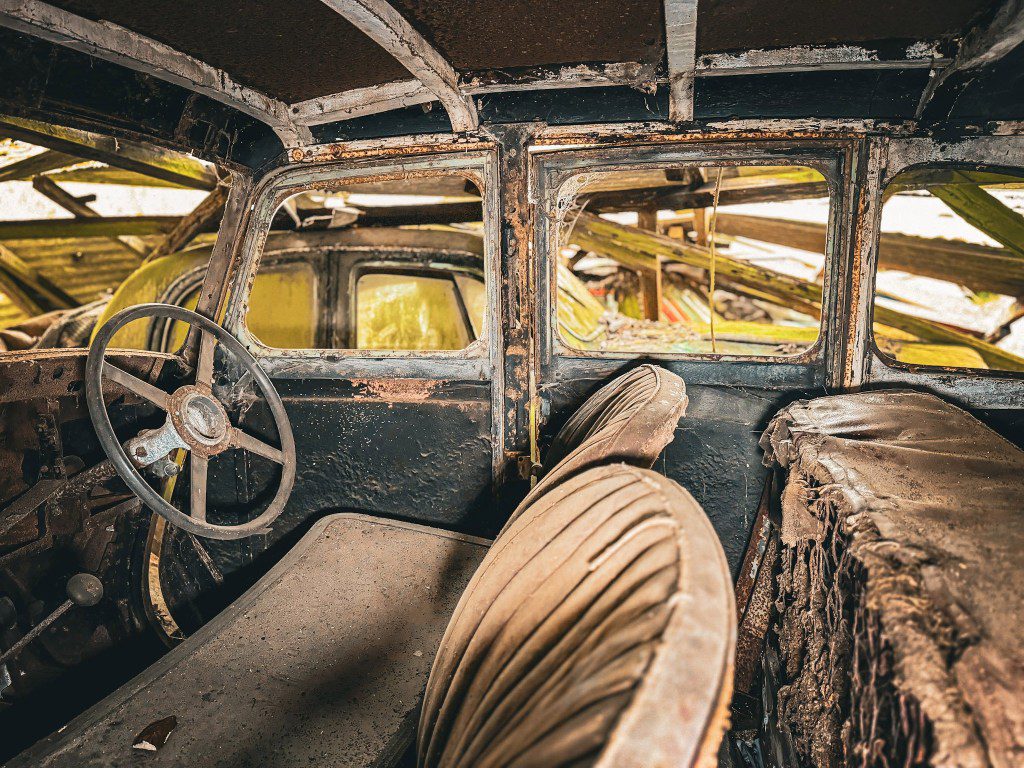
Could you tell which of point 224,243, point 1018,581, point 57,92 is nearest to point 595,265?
point 224,243

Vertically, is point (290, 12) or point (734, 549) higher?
point (290, 12)

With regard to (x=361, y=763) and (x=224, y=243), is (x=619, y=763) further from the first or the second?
(x=224, y=243)

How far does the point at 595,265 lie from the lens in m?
7.72

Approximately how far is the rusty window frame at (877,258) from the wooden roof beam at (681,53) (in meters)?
0.57

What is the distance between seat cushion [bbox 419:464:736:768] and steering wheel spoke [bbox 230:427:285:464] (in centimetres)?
120

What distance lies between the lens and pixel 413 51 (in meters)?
1.44

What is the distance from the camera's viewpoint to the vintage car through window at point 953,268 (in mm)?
1853

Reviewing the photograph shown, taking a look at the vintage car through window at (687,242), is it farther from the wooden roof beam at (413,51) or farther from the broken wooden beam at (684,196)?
the wooden roof beam at (413,51)

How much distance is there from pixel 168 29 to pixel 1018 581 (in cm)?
215

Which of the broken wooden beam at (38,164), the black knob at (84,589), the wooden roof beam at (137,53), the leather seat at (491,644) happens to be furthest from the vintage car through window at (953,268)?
the broken wooden beam at (38,164)

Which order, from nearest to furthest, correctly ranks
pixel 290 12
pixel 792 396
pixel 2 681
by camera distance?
pixel 290 12 < pixel 2 681 < pixel 792 396

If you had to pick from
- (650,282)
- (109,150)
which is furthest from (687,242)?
(109,150)

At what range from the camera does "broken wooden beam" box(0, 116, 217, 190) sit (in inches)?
83.0

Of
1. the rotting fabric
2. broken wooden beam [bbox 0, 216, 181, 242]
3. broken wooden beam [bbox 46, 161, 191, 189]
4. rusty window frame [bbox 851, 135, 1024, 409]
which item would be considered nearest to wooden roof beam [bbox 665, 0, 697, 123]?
rusty window frame [bbox 851, 135, 1024, 409]
